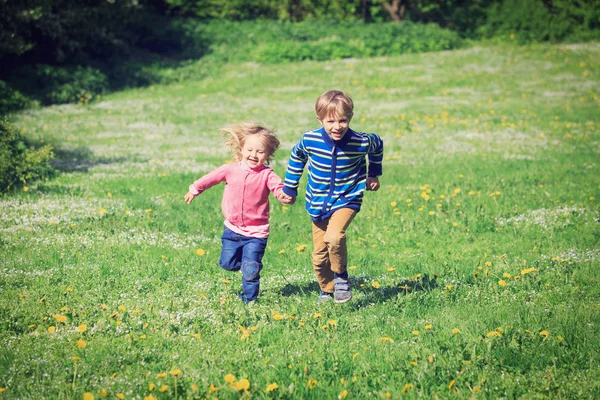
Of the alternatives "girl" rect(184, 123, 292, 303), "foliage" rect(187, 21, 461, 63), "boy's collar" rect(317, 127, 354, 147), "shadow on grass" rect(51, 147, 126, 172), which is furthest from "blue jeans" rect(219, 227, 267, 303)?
"foliage" rect(187, 21, 461, 63)

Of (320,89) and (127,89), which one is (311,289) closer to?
(320,89)

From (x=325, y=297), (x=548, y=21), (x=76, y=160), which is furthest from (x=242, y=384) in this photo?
(x=548, y=21)

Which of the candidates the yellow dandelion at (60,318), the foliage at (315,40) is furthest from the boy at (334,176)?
the foliage at (315,40)

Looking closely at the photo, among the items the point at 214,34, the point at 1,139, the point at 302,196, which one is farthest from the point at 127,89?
the point at 302,196

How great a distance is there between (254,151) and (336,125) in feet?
2.77

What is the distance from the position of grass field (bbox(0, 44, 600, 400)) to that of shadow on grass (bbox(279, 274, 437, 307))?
1.1 inches

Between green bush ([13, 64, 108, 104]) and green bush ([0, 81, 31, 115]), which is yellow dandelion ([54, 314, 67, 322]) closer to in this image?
green bush ([0, 81, 31, 115])

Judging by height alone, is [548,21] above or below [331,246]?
below

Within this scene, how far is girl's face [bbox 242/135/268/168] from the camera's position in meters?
6.07

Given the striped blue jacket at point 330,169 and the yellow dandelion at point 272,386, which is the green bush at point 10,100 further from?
the yellow dandelion at point 272,386

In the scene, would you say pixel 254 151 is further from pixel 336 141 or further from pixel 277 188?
pixel 336 141

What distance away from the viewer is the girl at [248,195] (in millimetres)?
6090

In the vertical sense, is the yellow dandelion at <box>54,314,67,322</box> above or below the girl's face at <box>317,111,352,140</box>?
below

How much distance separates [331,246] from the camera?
5.93 meters
